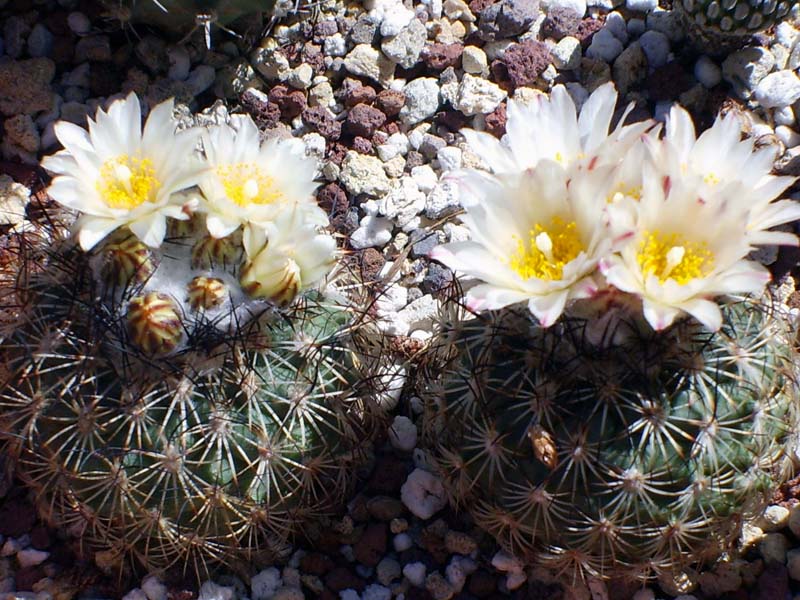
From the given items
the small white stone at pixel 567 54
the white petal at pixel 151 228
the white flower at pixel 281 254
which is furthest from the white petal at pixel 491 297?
the small white stone at pixel 567 54

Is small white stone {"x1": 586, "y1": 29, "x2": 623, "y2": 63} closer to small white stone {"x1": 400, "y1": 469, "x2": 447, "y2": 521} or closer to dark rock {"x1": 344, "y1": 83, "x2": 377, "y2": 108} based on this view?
dark rock {"x1": 344, "y1": 83, "x2": 377, "y2": 108}

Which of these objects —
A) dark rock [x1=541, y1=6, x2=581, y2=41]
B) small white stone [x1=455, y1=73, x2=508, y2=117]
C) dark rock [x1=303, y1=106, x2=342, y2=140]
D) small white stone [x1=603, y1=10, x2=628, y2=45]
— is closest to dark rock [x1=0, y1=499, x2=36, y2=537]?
dark rock [x1=303, y1=106, x2=342, y2=140]

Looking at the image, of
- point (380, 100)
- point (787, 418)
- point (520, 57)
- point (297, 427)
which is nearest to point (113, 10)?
point (380, 100)

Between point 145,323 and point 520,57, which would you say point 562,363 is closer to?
point 145,323

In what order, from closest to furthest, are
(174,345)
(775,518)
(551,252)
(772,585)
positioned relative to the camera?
1. (551,252)
2. (174,345)
3. (772,585)
4. (775,518)

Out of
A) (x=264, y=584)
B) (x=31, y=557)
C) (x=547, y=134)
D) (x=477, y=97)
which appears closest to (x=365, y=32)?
(x=477, y=97)

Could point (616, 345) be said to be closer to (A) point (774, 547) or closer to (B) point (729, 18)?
(A) point (774, 547)
